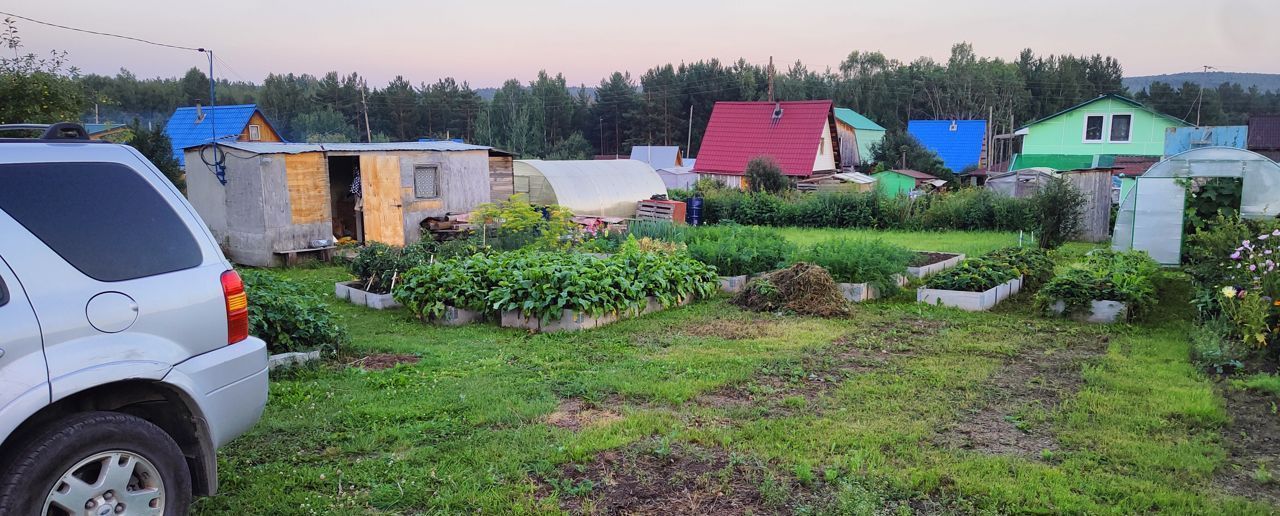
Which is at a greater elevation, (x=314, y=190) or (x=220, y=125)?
(x=220, y=125)

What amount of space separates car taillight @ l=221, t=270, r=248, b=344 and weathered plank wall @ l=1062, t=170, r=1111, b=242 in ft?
59.0

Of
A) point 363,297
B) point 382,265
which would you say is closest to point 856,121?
Answer: point 382,265

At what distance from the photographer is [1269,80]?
74938mm

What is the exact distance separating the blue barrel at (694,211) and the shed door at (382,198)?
9.91m

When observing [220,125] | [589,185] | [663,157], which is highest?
[220,125]

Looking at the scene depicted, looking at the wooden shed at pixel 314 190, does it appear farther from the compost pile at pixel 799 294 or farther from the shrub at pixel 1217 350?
the shrub at pixel 1217 350

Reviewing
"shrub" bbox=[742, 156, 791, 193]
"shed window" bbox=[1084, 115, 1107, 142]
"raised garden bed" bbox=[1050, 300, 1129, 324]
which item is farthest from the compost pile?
"shed window" bbox=[1084, 115, 1107, 142]

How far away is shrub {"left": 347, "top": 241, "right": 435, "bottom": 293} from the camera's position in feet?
34.7

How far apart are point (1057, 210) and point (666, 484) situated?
45.7 ft

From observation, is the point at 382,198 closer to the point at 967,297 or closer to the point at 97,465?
the point at 967,297

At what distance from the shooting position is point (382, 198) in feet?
50.9

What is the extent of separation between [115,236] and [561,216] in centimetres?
968

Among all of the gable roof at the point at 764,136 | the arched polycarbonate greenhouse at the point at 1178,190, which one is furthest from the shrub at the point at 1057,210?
the gable roof at the point at 764,136

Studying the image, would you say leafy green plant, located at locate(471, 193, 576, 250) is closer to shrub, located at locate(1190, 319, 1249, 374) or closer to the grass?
the grass
